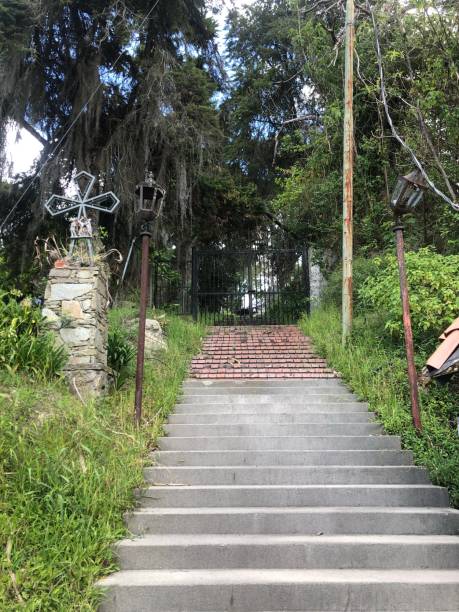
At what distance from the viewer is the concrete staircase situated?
231 centimetres

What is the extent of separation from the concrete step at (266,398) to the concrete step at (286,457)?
A: 1158 mm

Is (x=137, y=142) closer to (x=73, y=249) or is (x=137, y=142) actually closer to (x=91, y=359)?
(x=73, y=249)

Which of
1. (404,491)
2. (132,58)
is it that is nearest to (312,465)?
(404,491)

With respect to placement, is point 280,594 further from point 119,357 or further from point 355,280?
point 355,280

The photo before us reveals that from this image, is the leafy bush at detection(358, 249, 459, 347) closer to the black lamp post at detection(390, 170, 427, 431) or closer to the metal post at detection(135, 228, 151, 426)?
→ the black lamp post at detection(390, 170, 427, 431)

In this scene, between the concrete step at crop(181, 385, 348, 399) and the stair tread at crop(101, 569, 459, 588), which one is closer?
the stair tread at crop(101, 569, 459, 588)

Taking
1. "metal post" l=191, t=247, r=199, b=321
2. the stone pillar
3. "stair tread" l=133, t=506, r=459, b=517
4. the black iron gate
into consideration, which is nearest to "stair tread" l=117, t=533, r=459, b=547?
"stair tread" l=133, t=506, r=459, b=517

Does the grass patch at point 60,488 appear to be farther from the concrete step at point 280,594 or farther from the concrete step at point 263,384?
the concrete step at point 263,384

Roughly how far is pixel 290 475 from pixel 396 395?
1.67 m

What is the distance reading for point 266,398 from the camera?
5.02m

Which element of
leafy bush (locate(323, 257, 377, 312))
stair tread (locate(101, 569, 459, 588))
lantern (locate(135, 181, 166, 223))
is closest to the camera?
stair tread (locate(101, 569, 459, 588))

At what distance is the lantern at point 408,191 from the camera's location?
13.9ft

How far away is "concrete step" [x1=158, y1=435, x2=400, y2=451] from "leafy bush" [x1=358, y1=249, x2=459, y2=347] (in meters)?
1.72

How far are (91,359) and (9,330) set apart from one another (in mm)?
761
